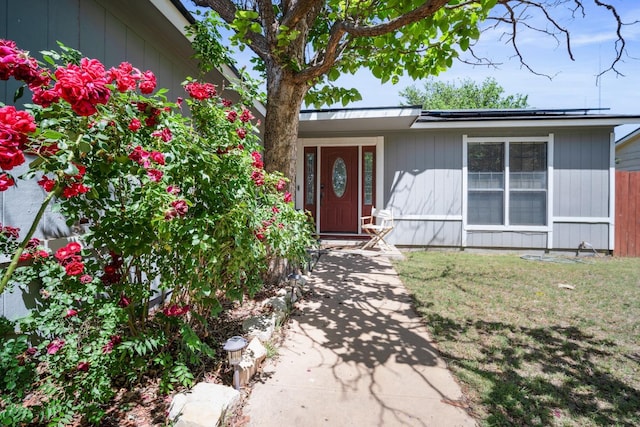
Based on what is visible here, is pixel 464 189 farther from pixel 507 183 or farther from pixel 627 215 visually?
pixel 627 215

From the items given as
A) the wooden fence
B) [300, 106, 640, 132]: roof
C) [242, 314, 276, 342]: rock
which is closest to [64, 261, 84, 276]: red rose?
[242, 314, 276, 342]: rock

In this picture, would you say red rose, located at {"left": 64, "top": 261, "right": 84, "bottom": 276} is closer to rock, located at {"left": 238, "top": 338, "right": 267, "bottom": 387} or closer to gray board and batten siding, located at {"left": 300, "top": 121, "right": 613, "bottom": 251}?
rock, located at {"left": 238, "top": 338, "right": 267, "bottom": 387}

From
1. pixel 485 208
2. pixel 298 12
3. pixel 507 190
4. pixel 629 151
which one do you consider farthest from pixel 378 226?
pixel 629 151

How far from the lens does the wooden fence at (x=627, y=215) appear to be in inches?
279

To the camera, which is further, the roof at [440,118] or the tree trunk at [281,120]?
the roof at [440,118]

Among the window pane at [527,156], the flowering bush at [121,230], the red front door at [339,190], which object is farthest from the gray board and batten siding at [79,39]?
the window pane at [527,156]

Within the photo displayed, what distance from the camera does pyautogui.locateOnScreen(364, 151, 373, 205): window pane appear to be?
26.8 feet

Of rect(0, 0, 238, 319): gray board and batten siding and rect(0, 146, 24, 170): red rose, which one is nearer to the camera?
rect(0, 146, 24, 170): red rose

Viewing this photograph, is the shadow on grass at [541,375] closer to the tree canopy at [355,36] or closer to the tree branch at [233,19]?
the tree canopy at [355,36]

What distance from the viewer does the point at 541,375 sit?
2.40 metres

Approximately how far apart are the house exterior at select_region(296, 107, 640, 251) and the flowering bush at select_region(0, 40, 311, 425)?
17.2ft

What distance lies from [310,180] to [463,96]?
3059cm

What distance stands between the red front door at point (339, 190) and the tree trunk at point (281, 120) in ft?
13.9

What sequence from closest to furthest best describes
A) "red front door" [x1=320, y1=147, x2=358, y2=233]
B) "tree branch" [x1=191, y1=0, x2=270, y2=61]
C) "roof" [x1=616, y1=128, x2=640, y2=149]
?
"tree branch" [x1=191, y1=0, x2=270, y2=61]
"red front door" [x1=320, y1=147, x2=358, y2=233]
"roof" [x1=616, y1=128, x2=640, y2=149]
